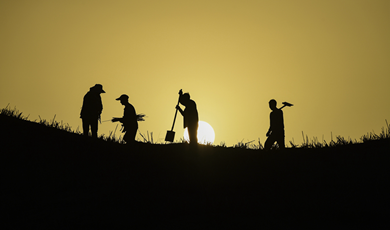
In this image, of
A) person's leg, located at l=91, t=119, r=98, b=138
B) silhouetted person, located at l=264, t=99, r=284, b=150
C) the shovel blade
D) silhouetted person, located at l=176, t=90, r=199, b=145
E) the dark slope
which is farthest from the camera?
the shovel blade

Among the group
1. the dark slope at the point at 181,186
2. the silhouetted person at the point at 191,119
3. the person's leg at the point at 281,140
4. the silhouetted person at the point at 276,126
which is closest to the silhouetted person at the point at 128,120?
the dark slope at the point at 181,186

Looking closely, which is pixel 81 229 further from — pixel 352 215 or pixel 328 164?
pixel 328 164

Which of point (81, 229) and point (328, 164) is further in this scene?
point (328, 164)

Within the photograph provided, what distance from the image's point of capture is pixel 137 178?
22.0 ft

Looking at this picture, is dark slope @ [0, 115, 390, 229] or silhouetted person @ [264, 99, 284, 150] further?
silhouetted person @ [264, 99, 284, 150]

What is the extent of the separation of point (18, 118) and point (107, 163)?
5.15 metres

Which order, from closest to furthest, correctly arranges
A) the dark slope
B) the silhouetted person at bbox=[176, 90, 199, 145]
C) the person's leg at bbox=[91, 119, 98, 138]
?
the dark slope
the silhouetted person at bbox=[176, 90, 199, 145]
the person's leg at bbox=[91, 119, 98, 138]

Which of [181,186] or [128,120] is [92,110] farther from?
[181,186]

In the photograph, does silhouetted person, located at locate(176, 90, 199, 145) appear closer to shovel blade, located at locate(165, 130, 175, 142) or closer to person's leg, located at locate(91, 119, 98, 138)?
shovel blade, located at locate(165, 130, 175, 142)

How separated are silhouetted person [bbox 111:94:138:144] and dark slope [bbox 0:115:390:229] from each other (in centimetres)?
106

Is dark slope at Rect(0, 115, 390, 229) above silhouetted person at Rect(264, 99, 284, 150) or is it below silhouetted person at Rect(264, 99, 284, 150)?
below

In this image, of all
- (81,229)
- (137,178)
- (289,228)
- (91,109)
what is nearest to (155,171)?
(137,178)

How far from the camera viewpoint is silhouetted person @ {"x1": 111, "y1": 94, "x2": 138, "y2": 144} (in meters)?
10.0

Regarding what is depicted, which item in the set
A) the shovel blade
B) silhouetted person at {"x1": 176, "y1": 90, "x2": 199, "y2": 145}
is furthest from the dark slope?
the shovel blade
